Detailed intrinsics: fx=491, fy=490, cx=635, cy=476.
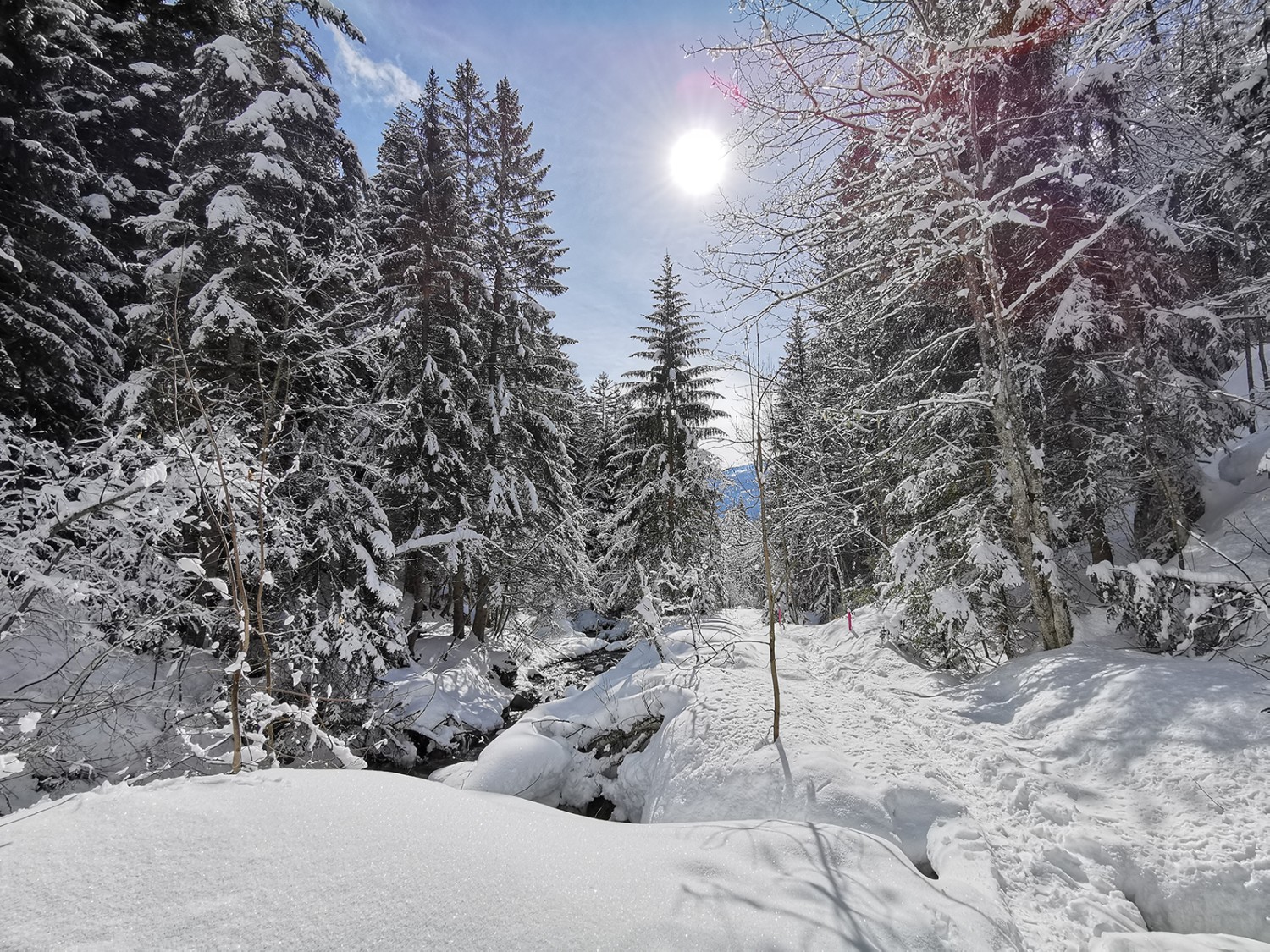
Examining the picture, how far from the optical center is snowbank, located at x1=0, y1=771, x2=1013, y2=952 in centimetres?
160

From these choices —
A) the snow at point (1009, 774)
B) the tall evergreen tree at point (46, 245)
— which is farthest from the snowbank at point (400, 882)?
the tall evergreen tree at point (46, 245)

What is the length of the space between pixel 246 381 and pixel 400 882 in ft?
29.4

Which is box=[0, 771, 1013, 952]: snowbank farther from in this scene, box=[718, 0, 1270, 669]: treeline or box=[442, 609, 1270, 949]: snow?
box=[718, 0, 1270, 669]: treeline

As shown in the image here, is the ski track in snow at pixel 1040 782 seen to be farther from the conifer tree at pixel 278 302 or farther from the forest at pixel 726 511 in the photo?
the conifer tree at pixel 278 302

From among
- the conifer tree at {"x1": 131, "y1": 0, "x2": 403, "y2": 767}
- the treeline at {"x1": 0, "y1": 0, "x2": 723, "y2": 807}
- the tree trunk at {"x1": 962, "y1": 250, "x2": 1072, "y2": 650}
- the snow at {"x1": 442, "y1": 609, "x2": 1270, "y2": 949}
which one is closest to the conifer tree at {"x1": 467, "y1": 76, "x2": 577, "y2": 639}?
the treeline at {"x1": 0, "y1": 0, "x2": 723, "y2": 807}

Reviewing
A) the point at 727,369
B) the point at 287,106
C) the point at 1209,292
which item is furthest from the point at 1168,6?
the point at 287,106

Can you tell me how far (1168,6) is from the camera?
317 cm

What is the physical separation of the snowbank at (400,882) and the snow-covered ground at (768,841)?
0.04 ft

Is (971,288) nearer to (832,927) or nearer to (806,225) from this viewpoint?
(806,225)

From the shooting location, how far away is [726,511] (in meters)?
8.83

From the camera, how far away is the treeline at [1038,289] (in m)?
5.79

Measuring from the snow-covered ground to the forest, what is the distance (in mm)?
29

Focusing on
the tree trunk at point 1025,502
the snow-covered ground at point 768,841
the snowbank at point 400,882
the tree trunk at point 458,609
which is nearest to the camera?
the snowbank at point 400,882

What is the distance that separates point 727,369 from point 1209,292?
8.89 metres
